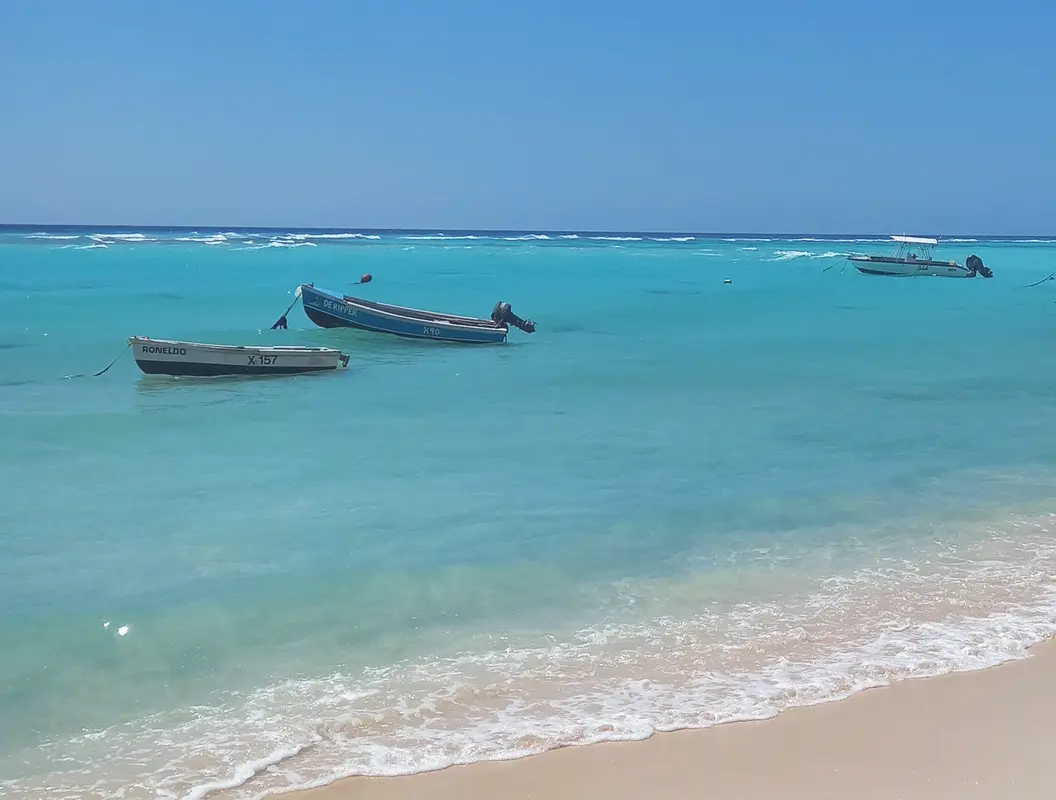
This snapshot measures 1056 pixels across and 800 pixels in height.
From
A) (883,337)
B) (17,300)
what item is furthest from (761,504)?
(17,300)

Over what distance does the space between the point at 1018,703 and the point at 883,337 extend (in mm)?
25251

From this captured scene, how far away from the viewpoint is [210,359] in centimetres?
1883

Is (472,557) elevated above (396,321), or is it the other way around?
(396,321)

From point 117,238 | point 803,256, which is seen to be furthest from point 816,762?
point 117,238

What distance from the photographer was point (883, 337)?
2969 centimetres

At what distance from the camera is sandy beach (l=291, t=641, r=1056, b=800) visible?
4.94 m

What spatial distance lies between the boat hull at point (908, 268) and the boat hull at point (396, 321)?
36661 mm

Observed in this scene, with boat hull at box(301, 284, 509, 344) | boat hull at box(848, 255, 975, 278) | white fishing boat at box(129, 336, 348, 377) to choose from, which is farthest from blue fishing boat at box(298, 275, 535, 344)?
boat hull at box(848, 255, 975, 278)

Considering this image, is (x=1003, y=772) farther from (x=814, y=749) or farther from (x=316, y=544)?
(x=316, y=544)

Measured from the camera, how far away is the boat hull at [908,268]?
55625 mm

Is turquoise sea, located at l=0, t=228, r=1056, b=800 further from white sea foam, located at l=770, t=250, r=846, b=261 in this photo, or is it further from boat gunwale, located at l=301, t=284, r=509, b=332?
white sea foam, located at l=770, t=250, r=846, b=261

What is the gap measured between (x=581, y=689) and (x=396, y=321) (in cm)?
2040

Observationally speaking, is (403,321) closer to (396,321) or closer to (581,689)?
(396,321)

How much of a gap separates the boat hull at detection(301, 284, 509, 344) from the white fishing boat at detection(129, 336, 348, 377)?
20.5ft
